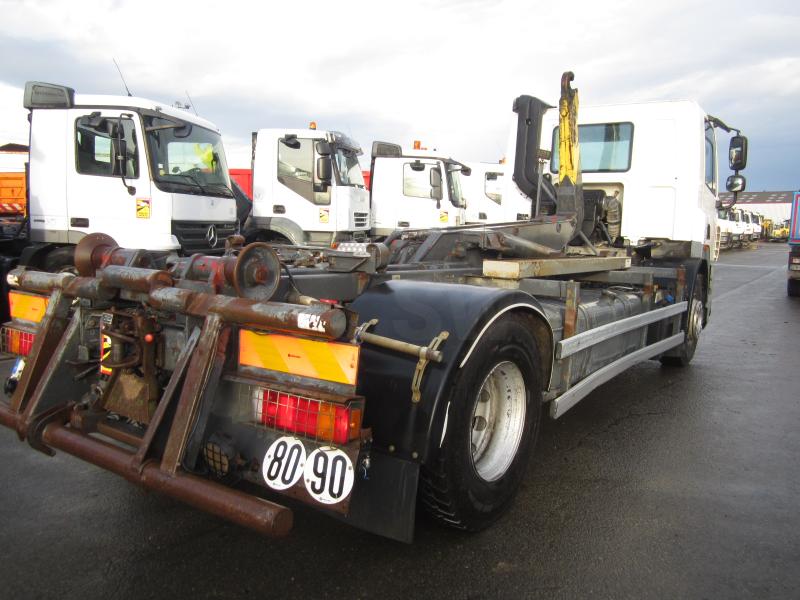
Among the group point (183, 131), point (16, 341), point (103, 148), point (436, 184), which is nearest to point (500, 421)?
point (16, 341)

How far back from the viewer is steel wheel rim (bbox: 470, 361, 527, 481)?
3078 mm

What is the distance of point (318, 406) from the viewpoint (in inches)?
87.8

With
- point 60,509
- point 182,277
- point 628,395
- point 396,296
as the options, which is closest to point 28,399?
point 60,509

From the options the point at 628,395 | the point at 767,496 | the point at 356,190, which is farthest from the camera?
the point at 356,190

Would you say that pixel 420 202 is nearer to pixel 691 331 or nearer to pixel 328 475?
pixel 691 331

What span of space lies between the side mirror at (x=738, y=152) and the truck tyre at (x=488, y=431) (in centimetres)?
570

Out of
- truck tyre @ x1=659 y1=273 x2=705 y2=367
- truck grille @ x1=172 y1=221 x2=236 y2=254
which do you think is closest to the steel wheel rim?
truck tyre @ x1=659 y1=273 x2=705 y2=367

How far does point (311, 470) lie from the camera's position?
2.24 m

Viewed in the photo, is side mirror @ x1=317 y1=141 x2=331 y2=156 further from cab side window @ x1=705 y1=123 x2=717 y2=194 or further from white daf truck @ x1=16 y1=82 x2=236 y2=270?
cab side window @ x1=705 y1=123 x2=717 y2=194

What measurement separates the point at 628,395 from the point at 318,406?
164 inches

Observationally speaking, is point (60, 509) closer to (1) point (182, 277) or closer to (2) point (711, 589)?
(1) point (182, 277)

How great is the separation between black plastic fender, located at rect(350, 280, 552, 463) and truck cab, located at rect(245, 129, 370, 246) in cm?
829

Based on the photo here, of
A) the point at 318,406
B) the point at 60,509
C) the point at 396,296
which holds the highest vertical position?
the point at 396,296

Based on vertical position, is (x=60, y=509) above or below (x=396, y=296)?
below
